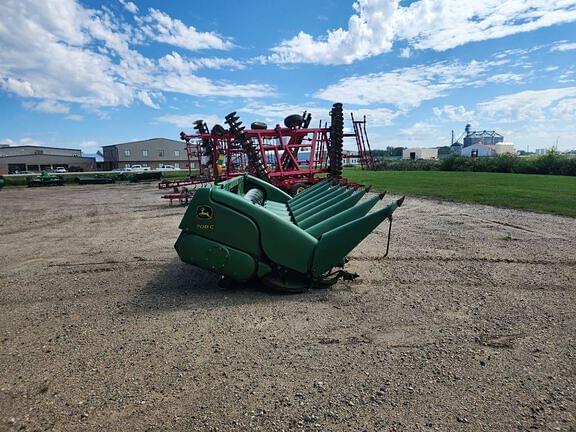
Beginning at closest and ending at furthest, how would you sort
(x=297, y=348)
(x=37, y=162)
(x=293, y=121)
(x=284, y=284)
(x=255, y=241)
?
(x=297, y=348)
(x=255, y=241)
(x=284, y=284)
(x=293, y=121)
(x=37, y=162)

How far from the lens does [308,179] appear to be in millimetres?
12688

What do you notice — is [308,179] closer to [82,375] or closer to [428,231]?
[428,231]

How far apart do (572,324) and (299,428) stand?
305 cm

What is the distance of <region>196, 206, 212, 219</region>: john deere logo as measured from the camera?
4326 mm

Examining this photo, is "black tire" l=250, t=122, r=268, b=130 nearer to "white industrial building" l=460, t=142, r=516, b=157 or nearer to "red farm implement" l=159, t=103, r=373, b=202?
"red farm implement" l=159, t=103, r=373, b=202

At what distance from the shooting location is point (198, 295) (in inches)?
181

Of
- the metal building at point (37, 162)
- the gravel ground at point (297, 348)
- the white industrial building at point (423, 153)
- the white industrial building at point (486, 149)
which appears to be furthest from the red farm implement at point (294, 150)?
the white industrial building at point (423, 153)

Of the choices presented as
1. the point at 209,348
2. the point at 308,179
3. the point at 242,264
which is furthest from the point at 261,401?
the point at 308,179

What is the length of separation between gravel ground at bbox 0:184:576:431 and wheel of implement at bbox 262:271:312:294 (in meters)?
0.10

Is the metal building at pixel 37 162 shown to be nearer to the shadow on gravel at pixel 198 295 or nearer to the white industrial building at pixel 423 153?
the white industrial building at pixel 423 153

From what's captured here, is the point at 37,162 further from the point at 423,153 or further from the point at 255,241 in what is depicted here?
the point at 423,153

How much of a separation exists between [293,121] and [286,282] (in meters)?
9.92

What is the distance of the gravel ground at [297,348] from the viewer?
2.46 metres

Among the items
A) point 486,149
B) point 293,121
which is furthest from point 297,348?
point 486,149
